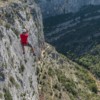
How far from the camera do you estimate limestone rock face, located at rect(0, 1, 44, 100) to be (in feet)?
249

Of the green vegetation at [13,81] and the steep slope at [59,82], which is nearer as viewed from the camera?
the green vegetation at [13,81]

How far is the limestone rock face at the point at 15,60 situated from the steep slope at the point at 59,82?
240 inches

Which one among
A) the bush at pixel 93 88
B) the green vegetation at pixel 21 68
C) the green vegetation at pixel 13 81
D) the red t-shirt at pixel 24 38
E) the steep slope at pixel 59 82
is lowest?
the bush at pixel 93 88

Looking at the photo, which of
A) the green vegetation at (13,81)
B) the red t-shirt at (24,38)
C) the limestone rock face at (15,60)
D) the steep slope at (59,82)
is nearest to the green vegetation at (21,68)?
the limestone rock face at (15,60)

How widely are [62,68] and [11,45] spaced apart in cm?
7069

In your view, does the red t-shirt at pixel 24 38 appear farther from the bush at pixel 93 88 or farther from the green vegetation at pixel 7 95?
the bush at pixel 93 88

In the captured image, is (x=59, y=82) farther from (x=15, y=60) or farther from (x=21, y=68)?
(x=15, y=60)

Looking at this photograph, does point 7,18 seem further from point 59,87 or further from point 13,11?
point 59,87

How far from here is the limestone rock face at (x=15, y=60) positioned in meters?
75.9

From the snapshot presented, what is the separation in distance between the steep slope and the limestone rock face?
6.10m

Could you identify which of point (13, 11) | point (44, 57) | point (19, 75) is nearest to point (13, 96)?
point (19, 75)

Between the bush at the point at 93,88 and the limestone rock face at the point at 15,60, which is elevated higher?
the limestone rock face at the point at 15,60

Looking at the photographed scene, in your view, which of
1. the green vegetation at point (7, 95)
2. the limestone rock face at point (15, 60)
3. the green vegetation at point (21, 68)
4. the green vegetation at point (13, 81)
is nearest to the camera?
the green vegetation at point (7, 95)

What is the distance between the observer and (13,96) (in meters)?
75.6
